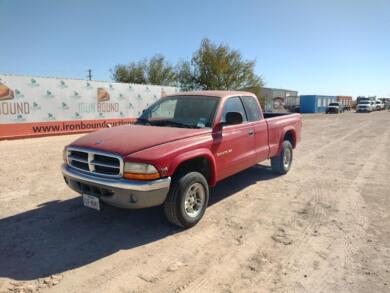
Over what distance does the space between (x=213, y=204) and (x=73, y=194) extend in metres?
2.67

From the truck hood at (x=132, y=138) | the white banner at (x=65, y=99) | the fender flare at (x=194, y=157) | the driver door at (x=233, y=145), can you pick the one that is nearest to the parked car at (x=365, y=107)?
the white banner at (x=65, y=99)

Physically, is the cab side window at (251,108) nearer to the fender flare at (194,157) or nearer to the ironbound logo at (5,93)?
the fender flare at (194,157)

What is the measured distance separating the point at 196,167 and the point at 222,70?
32133 mm

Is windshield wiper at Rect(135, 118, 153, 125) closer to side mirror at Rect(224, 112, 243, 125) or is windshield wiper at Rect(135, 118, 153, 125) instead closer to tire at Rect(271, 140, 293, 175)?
side mirror at Rect(224, 112, 243, 125)

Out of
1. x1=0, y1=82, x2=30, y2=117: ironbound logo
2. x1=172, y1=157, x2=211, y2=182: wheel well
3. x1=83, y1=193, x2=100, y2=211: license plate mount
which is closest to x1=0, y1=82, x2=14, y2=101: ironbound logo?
x1=0, y1=82, x2=30, y2=117: ironbound logo

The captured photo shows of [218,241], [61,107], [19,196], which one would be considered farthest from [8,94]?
[218,241]

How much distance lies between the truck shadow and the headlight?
911 mm

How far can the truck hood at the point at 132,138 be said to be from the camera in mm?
3798

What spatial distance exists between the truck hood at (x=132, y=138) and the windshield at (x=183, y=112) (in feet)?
0.97

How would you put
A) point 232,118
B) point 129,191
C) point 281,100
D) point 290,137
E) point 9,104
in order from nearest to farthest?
point 129,191 < point 232,118 < point 290,137 < point 9,104 < point 281,100

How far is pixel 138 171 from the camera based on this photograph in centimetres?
360

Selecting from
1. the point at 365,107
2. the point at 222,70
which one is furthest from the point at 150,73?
the point at 365,107

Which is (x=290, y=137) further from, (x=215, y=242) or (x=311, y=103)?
(x=311, y=103)

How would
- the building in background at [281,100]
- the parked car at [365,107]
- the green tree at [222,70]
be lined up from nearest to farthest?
A: the green tree at [222,70] < the parked car at [365,107] < the building in background at [281,100]
